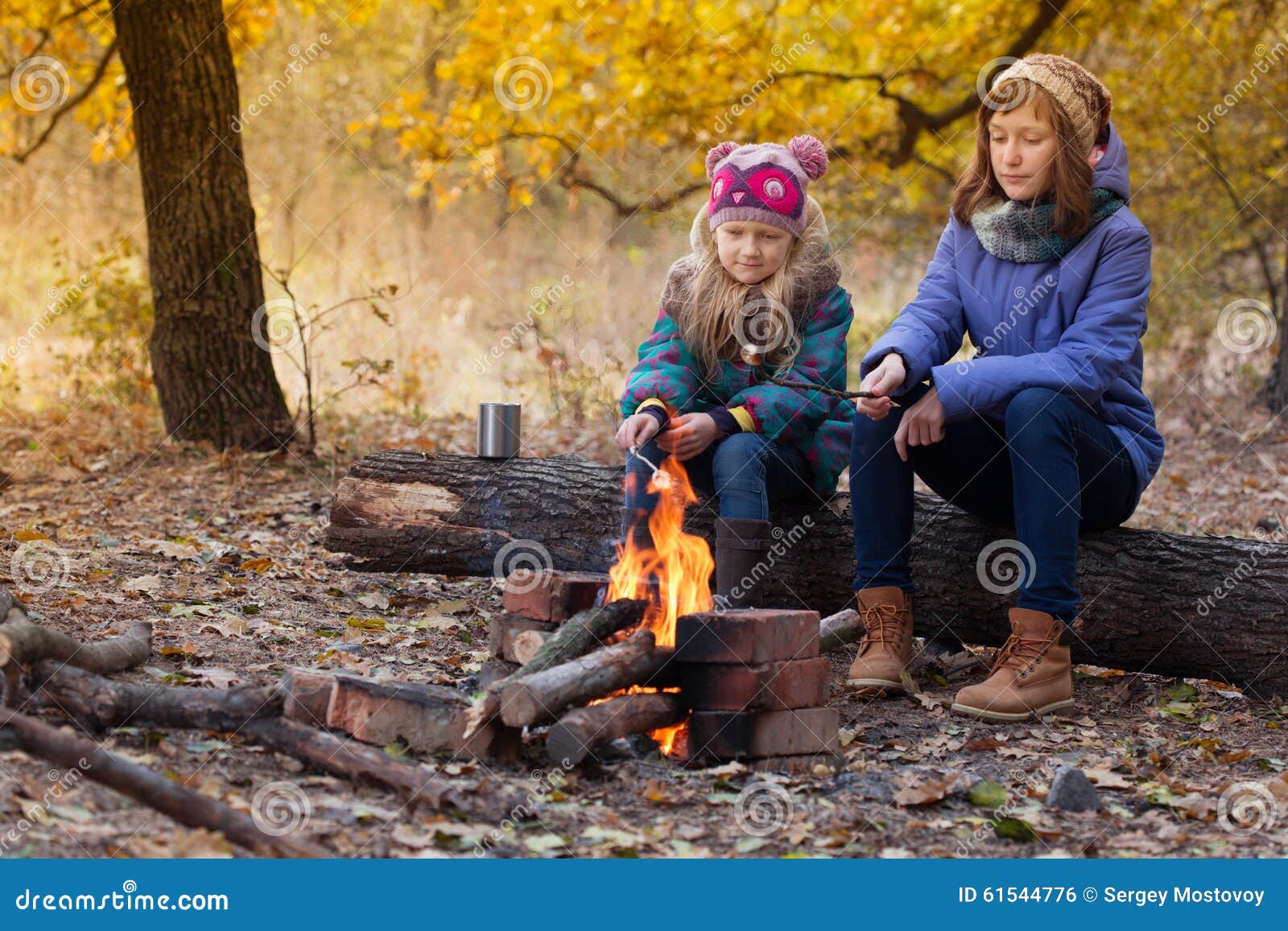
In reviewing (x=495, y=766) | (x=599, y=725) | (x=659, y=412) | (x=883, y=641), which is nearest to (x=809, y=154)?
(x=659, y=412)

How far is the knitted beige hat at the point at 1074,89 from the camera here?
3441 millimetres

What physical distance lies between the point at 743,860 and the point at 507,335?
6.88 metres

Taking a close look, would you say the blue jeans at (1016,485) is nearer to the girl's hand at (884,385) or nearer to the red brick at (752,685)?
the girl's hand at (884,385)

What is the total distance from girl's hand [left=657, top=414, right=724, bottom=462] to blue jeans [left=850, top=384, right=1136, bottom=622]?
415mm

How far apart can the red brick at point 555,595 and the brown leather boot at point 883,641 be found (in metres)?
0.80

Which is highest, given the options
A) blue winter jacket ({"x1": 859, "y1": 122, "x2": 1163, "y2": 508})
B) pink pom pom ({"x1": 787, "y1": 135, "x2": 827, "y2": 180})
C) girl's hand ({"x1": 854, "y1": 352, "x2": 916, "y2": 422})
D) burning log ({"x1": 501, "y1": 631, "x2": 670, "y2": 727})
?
pink pom pom ({"x1": 787, "y1": 135, "x2": 827, "y2": 180})

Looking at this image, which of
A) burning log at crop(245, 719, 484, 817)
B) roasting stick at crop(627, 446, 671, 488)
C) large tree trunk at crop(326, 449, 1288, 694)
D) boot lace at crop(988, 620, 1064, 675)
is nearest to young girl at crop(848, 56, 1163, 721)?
boot lace at crop(988, 620, 1064, 675)

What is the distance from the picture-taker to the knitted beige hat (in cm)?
344

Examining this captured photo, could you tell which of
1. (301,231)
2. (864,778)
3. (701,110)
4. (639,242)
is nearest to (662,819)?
(864,778)

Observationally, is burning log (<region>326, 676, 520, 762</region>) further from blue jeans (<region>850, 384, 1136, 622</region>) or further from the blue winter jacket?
the blue winter jacket

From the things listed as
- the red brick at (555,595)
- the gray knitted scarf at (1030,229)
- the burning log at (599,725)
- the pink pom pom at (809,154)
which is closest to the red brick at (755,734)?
the burning log at (599,725)

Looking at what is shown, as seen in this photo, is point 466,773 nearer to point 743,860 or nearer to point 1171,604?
point 743,860

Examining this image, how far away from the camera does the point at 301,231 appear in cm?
1148

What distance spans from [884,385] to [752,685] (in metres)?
0.92
